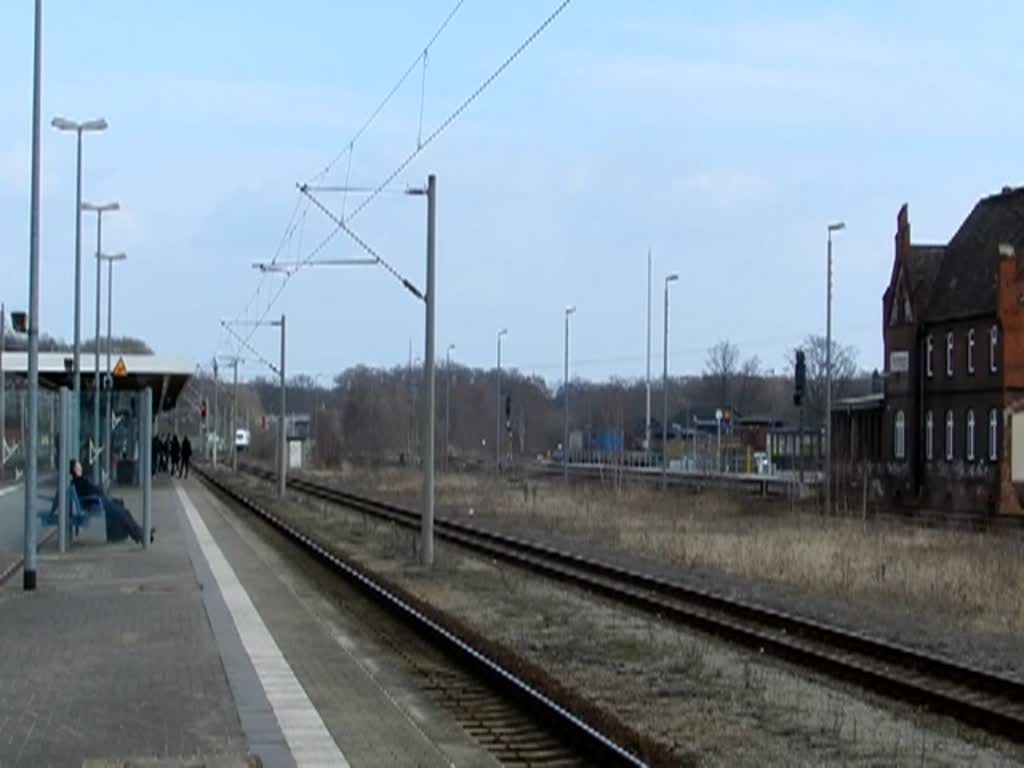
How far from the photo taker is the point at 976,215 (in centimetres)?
6034

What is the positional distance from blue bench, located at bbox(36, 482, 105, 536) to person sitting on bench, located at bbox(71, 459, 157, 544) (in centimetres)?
12

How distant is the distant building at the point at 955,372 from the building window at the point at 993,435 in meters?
0.03

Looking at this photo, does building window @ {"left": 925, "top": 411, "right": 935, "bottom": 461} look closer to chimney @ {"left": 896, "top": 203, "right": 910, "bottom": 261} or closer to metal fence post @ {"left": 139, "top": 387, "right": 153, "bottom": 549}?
chimney @ {"left": 896, "top": 203, "right": 910, "bottom": 261}

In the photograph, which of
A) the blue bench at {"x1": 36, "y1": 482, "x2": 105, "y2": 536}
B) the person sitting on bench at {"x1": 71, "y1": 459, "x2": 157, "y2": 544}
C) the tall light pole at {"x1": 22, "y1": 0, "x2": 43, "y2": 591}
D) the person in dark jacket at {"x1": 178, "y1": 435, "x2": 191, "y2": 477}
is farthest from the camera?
the person in dark jacket at {"x1": 178, "y1": 435, "x2": 191, "y2": 477}

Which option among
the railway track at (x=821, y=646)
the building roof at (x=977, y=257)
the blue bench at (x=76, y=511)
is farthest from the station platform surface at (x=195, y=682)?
the building roof at (x=977, y=257)

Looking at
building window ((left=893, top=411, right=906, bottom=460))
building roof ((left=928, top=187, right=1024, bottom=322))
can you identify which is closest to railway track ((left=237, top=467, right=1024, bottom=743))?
building roof ((left=928, top=187, right=1024, bottom=322))

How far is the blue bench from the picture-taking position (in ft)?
90.1

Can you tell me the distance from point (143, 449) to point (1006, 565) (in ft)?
46.6

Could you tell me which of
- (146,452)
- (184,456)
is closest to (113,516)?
(146,452)

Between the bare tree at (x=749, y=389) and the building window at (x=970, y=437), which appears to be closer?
the building window at (x=970, y=437)

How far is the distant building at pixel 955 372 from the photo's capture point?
53000 millimetres

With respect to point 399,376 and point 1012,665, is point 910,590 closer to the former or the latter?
point 1012,665

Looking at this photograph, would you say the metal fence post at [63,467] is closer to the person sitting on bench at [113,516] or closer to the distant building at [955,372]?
the person sitting on bench at [113,516]

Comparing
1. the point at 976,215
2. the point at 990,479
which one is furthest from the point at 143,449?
the point at 976,215
